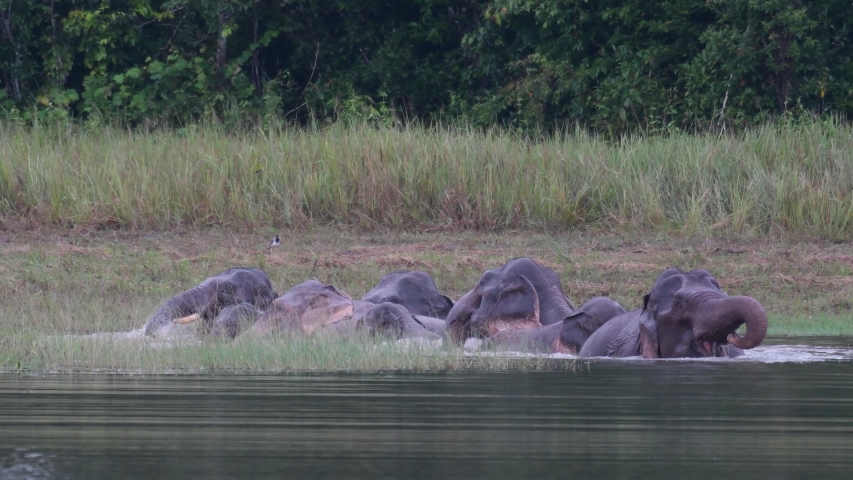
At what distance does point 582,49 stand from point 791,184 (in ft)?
23.5

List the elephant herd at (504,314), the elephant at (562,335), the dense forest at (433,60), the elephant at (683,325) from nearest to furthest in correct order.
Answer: the elephant at (683,325) → the elephant herd at (504,314) → the elephant at (562,335) → the dense forest at (433,60)

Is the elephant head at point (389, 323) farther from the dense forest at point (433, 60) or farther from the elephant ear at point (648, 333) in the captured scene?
the dense forest at point (433, 60)

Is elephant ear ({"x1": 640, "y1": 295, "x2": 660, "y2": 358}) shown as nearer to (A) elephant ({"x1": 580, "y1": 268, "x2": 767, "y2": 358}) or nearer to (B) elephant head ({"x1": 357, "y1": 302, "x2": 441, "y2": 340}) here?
(A) elephant ({"x1": 580, "y1": 268, "x2": 767, "y2": 358})

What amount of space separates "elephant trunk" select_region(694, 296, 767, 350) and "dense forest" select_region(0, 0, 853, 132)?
37.8ft

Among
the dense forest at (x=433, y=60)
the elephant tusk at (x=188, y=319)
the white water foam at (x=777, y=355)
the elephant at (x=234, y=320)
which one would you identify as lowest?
the white water foam at (x=777, y=355)

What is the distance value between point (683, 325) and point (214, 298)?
326 cm

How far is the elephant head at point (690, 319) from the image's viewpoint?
818 centimetres

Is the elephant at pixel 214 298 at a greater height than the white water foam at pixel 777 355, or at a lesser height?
greater

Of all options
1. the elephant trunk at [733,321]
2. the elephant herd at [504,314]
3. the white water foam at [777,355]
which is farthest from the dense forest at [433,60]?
the elephant trunk at [733,321]

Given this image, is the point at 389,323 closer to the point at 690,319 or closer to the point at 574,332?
the point at 574,332

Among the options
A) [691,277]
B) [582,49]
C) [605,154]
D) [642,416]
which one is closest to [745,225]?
[605,154]

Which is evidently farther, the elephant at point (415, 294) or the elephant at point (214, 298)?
the elephant at point (415, 294)

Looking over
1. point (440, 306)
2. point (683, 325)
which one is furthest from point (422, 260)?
point (683, 325)

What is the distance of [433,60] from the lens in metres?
23.0
